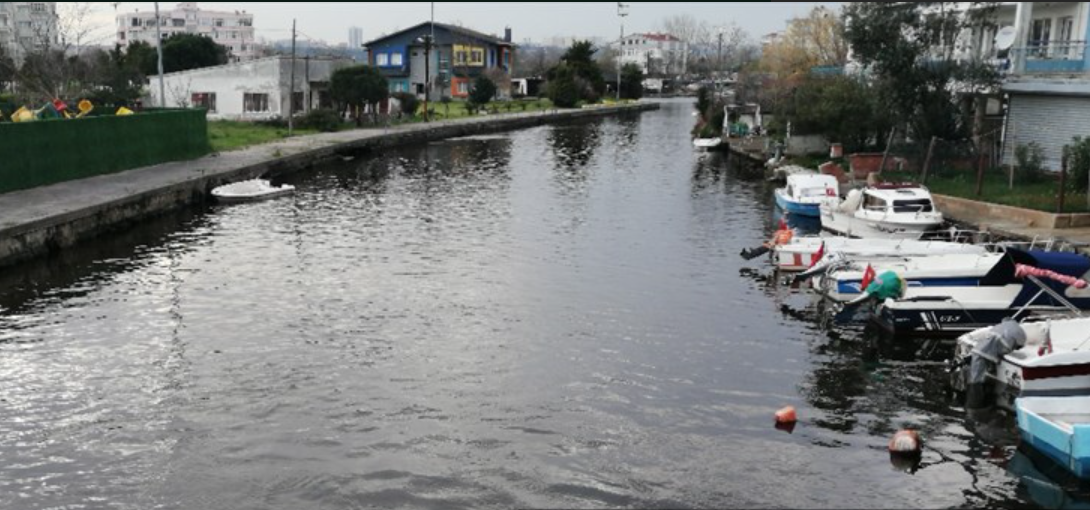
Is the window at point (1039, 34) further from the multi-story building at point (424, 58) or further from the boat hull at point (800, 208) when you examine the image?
the multi-story building at point (424, 58)

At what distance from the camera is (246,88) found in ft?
228

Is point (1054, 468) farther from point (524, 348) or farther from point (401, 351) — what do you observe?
point (401, 351)

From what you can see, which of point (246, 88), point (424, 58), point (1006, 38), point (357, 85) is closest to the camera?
point (1006, 38)

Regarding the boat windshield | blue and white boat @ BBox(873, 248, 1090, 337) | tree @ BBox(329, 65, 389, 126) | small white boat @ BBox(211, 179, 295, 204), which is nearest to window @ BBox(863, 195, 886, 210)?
the boat windshield

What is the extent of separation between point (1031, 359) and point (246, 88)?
6317 cm

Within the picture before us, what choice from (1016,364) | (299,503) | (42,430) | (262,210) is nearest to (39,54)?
(262,210)

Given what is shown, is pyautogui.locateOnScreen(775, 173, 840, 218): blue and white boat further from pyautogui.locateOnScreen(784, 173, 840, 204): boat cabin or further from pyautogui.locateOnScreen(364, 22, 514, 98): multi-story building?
pyautogui.locateOnScreen(364, 22, 514, 98): multi-story building

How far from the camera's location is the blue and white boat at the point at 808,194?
35.8m

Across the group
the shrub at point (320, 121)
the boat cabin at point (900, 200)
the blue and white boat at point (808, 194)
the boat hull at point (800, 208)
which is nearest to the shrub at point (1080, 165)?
the boat cabin at point (900, 200)

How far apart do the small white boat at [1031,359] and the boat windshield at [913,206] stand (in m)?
→ 12.3

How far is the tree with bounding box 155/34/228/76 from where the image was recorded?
89125 mm

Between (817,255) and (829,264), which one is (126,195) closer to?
(817,255)

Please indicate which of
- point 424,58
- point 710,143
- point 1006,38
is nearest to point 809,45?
point 710,143

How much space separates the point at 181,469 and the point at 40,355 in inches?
284
